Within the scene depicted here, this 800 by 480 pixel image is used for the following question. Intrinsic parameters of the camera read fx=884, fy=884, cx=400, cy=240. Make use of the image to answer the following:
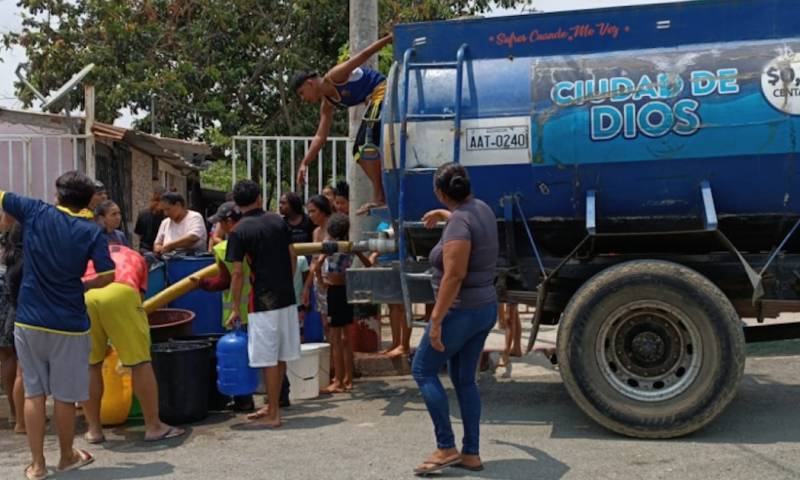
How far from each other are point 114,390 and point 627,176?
3953 mm

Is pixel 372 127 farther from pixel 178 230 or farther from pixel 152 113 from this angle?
pixel 152 113

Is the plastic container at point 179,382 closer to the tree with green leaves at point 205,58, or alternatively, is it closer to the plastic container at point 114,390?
the plastic container at point 114,390

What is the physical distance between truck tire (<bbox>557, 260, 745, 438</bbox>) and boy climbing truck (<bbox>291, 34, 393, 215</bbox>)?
6.50ft

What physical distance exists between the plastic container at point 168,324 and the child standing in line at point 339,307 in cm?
118

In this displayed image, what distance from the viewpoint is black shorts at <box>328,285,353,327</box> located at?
749 cm

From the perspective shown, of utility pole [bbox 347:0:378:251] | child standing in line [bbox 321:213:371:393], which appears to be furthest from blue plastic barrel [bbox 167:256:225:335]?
utility pole [bbox 347:0:378:251]

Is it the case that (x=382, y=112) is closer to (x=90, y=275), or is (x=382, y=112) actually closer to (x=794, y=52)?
(x=90, y=275)

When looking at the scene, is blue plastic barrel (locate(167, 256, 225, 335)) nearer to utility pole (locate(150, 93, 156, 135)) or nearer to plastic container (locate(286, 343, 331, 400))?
plastic container (locate(286, 343, 331, 400))

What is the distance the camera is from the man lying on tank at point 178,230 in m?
8.68

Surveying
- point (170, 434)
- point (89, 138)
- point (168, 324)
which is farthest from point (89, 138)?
point (170, 434)

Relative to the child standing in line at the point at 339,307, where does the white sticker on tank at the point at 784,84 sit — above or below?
above

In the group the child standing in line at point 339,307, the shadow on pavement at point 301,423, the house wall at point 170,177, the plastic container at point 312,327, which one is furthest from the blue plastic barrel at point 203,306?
the house wall at point 170,177

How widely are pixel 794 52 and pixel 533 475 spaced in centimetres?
321

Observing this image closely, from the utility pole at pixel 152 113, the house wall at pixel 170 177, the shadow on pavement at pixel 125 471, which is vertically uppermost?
the utility pole at pixel 152 113
